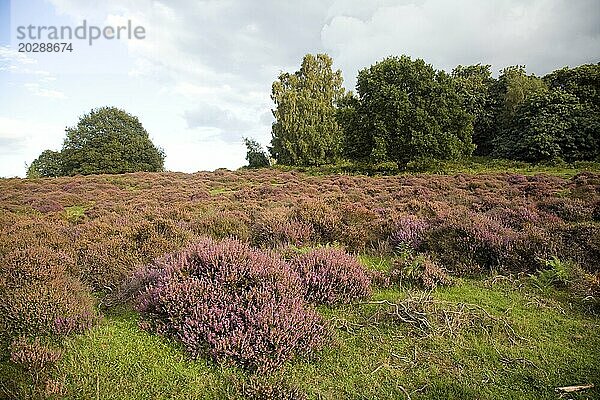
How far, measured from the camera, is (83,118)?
173 ft

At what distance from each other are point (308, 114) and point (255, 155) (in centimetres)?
1247

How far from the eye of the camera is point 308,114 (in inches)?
1751

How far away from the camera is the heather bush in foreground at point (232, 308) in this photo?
3539mm

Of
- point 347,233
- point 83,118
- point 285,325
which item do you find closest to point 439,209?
point 347,233

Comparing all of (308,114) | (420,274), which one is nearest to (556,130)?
(308,114)

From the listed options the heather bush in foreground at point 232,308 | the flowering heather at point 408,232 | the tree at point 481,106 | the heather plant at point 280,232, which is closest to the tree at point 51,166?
the tree at point 481,106

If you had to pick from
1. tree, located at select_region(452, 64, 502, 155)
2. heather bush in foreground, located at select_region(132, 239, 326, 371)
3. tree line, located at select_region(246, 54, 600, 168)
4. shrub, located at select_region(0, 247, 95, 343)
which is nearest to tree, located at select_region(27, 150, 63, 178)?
tree line, located at select_region(246, 54, 600, 168)

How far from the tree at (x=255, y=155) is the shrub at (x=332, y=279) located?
4838 centimetres

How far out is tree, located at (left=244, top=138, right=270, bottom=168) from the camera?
175ft

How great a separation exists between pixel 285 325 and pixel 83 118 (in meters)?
58.3

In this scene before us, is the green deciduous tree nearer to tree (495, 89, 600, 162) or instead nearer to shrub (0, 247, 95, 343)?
tree (495, 89, 600, 162)

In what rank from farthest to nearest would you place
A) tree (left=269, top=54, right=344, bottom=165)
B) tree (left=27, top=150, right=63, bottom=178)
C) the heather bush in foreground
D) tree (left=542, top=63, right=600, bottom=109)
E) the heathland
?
tree (left=27, top=150, right=63, bottom=178) → tree (left=269, top=54, right=344, bottom=165) → tree (left=542, top=63, right=600, bottom=109) → the heather bush in foreground → the heathland

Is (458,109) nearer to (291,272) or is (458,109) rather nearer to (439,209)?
(439,209)

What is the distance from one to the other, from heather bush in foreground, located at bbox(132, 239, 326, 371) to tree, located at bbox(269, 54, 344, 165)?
36370 millimetres
